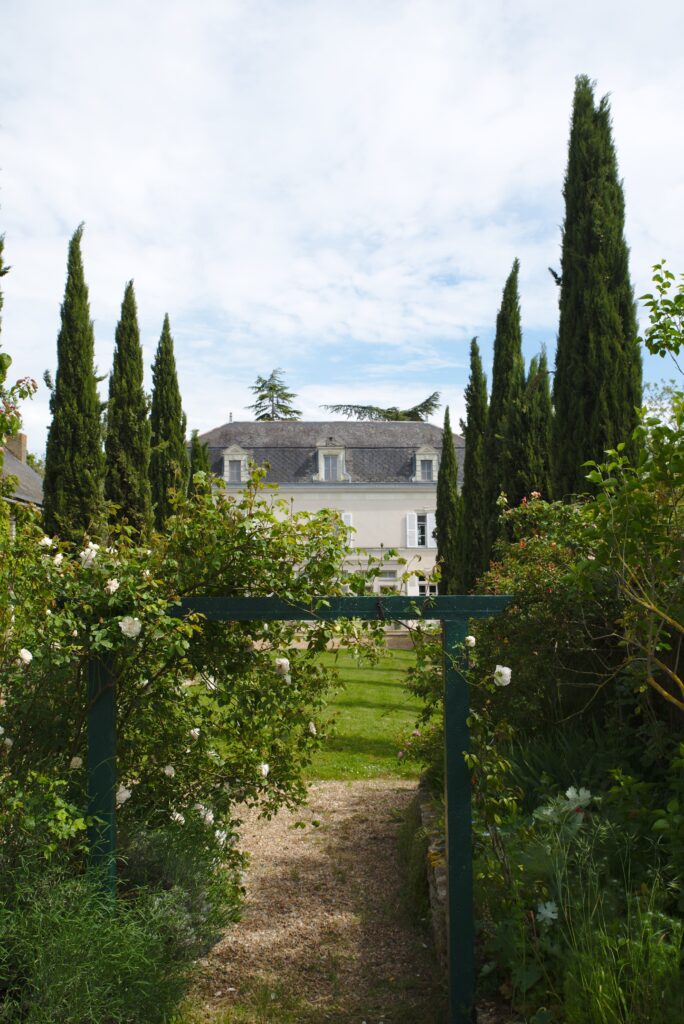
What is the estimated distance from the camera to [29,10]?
4.46m

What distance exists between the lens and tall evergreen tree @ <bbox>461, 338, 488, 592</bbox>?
1461 centimetres

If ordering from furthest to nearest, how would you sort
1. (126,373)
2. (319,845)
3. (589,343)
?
(126,373) → (589,343) → (319,845)

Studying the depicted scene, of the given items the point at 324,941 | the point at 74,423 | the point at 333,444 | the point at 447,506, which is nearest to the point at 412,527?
the point at 333,444

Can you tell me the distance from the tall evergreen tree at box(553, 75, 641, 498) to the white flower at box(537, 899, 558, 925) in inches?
242

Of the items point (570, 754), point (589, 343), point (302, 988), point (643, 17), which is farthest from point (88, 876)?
point (589, 343)

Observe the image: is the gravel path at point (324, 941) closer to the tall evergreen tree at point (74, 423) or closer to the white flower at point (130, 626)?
the white flower at point (130, 626)

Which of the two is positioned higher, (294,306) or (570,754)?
(294,306)

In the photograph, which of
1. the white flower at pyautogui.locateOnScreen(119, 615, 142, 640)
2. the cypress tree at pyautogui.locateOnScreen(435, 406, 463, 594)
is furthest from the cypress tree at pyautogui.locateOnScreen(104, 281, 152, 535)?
the white flower at pyautogui.locateOnScreen(119, 615, 142, 640)

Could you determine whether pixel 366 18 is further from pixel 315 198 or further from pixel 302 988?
pixel 302 988

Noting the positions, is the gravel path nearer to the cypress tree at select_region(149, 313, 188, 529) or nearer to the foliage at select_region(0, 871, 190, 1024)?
the foliage at select_region(0, 871, 190, 1024)

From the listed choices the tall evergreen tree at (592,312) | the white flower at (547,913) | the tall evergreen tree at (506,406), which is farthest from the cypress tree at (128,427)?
the white flower at (547,913)

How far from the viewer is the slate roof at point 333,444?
103ft

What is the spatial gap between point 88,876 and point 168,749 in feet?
2.96

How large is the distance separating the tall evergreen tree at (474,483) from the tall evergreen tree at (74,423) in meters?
6.94
